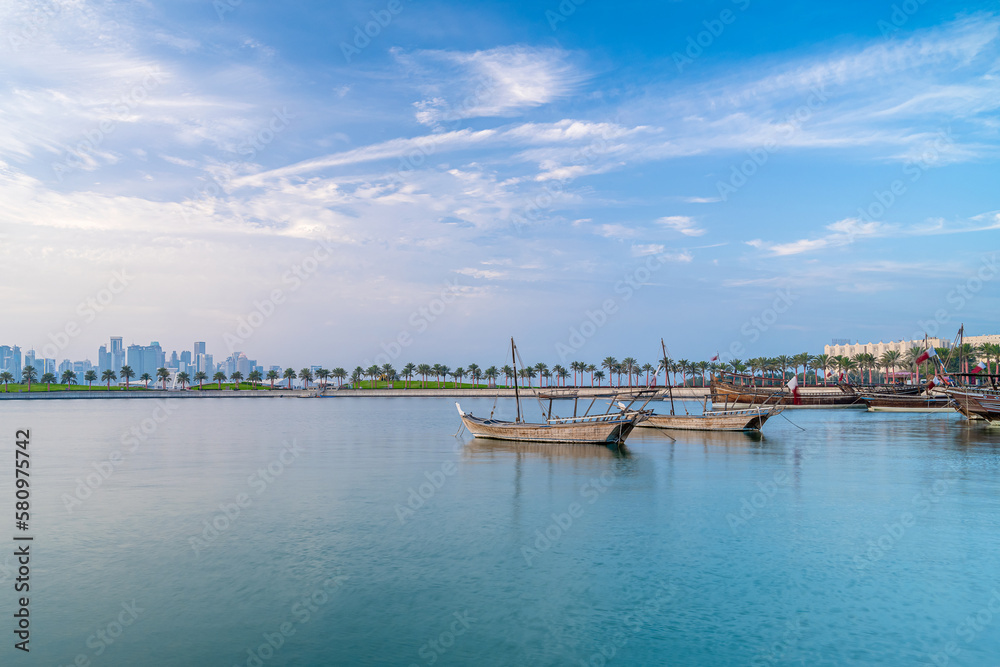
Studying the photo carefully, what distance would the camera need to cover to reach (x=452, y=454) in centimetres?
4647

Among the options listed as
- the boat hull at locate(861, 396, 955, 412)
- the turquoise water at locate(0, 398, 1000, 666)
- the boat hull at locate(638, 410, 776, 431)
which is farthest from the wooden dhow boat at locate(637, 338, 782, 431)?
the boat hull at locate(861, 396, 955, 412)

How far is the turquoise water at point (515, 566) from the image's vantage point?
13.6 metres

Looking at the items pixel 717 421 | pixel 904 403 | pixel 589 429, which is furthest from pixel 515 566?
pixel 904 403

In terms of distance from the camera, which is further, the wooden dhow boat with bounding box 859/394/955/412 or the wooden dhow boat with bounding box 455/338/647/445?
the wooden dhow boat with bounding box 859/394/955/412

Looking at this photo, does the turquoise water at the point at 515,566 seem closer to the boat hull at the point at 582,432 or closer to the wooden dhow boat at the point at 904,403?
the boat hull at the point at 582,432

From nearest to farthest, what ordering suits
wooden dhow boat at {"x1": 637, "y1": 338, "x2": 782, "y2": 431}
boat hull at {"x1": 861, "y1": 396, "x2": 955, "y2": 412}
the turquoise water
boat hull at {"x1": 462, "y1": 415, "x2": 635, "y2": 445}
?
the turquoise water < boat hull at {"x1": 462, "y1": 415, "x2": 635, "y2": 445} < wooden dhow boat at {"x1": 637, "y1": 338, "x2": 782, "y2": 431} < boat hull at {"x1": 861, "y1": 396, "x2": 955, "y2": 412}

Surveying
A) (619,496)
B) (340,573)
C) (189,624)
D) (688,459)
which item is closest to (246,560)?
(340,573)

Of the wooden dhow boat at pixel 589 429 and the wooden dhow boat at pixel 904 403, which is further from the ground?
the wooden dhow boat at pixel 589 429

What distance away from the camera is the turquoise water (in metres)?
13.6

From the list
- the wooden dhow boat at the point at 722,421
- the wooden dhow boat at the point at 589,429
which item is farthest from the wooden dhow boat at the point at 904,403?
the wooden dhow boat at the point at 589,429

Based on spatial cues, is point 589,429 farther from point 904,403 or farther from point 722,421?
point 904,403

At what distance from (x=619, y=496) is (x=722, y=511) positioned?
16.2 feet

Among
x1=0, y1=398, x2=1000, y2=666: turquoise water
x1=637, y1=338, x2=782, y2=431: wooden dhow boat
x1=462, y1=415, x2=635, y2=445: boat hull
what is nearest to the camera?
x1=0, y1=398, x2=1000, y2=666: turquoise water

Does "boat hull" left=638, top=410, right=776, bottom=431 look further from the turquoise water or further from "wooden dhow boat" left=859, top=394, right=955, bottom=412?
"wooden dhow boat" left=859, top=394, right=955, bottom=412
